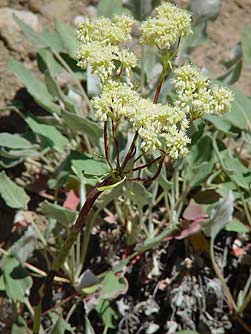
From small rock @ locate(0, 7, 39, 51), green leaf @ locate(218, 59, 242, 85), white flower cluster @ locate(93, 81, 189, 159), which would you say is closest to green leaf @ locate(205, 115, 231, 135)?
green leaf @ locate(218, 59, 242, 85)

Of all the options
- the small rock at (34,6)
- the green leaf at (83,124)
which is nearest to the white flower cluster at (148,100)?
the green leaf at (83,124)

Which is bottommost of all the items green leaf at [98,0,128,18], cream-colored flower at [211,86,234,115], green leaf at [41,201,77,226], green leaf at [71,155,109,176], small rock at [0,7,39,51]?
green leaf at [41,201,77,226]

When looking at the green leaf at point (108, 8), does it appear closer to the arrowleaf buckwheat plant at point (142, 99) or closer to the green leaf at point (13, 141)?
the green leaf at point (13, 141)

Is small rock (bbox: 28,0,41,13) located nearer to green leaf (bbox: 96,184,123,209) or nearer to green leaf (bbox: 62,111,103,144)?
green leaf (bbox: 62,111,103,144)

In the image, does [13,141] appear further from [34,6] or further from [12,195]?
[34,6]

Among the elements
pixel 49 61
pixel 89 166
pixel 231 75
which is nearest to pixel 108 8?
pixel 49 61

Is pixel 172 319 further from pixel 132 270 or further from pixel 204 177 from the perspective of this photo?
pixel 204 177

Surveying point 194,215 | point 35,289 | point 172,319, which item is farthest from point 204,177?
point 35,289
